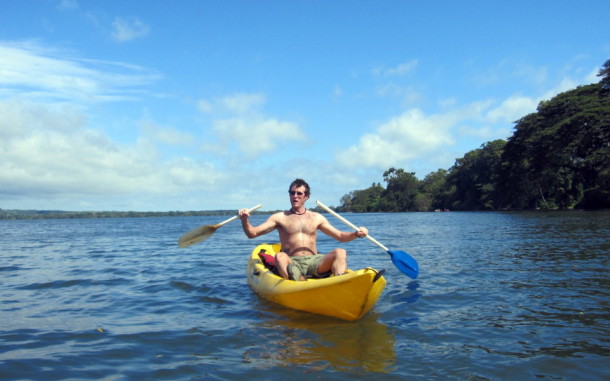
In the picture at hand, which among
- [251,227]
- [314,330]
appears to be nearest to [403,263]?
[314,330]

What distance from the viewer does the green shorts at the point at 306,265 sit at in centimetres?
568

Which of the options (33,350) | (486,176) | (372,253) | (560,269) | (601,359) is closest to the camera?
(601,359)

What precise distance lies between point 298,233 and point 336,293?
1320 millimetres

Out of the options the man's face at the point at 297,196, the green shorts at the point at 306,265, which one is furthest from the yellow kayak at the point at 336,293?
the man's face at the point at 297,196

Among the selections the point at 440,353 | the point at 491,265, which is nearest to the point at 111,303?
the point at 440,353

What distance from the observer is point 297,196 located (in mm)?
5828

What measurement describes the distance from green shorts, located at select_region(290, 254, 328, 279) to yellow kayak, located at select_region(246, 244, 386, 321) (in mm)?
224

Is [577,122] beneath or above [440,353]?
above

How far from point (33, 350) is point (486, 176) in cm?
6861

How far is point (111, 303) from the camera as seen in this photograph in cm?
623

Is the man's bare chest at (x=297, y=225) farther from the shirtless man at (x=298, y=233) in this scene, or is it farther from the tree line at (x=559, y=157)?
the tree line at (x=559, y=157)

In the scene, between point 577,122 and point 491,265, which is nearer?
point 491,265

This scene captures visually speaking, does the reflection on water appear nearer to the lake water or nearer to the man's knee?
the lake water

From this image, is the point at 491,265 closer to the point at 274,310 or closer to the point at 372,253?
the point at 372,253
